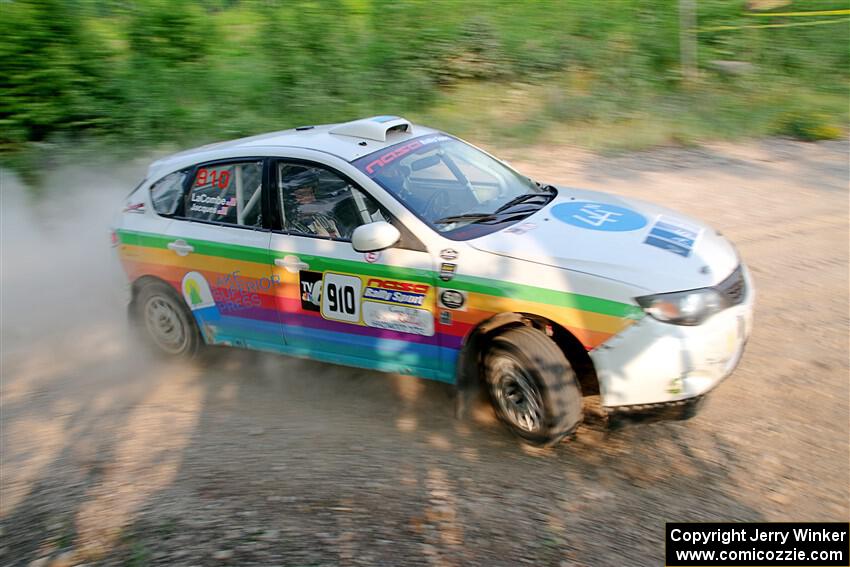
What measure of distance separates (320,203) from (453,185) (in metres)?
0.92

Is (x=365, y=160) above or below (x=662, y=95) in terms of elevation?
above

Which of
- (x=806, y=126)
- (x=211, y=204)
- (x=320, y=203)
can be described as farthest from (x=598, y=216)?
(x=806, y=126)

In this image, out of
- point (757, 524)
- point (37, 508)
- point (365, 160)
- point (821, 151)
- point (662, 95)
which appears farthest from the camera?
point (662, 95)

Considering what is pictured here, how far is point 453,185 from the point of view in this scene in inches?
207

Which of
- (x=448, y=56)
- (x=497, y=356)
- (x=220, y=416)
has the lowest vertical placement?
(x=220, y=416)

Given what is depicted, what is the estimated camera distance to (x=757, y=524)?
12.4 feet

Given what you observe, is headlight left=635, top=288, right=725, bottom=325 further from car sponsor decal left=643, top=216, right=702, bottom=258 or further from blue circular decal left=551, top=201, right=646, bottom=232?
blue circular decal left=551, top=201, right=646, bottom=232

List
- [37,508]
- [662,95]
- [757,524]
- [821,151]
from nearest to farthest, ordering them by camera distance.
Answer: [757,524] → [37,508] → [821,151] → [662,95]

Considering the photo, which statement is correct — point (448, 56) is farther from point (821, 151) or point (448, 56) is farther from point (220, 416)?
point (220, 416)

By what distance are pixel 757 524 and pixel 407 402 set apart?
2.39m

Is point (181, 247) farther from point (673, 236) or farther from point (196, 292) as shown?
point (673, 236)

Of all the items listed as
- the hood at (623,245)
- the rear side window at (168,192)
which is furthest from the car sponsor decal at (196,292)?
the hood at (623,245)

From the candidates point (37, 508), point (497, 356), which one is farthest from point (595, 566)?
point (37, 508)

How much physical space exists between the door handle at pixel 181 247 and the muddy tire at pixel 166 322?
336 mm
